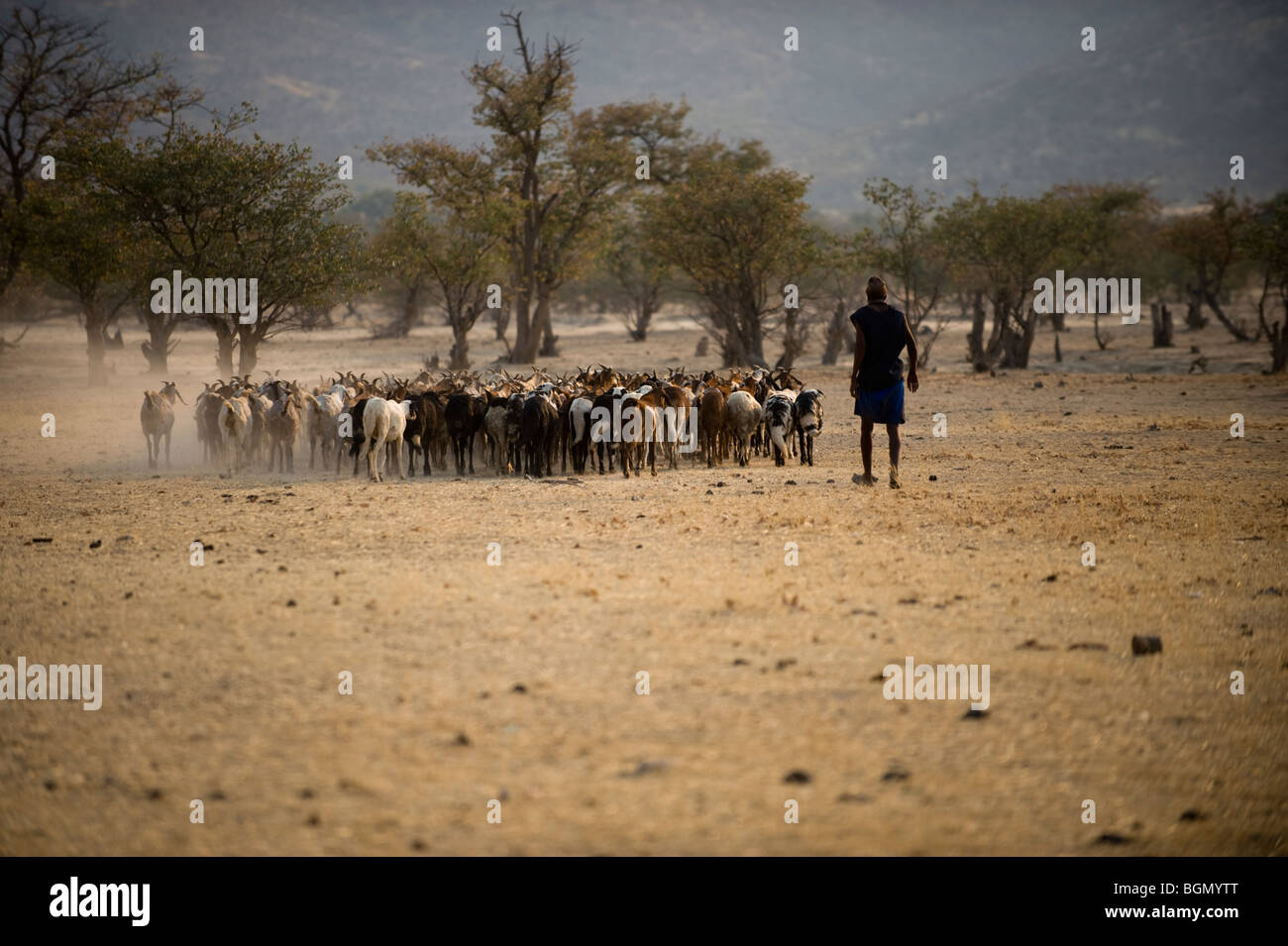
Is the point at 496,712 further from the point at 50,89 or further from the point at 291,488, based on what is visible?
the point at 50,89

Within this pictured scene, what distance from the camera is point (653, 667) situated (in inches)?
239

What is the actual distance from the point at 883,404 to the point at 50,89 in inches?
1401

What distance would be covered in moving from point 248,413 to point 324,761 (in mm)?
12553

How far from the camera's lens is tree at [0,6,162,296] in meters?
34.0

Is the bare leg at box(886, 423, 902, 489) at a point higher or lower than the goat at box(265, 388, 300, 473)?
lower

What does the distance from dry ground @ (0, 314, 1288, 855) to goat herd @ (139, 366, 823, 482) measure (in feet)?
7.95

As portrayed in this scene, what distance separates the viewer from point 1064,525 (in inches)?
392

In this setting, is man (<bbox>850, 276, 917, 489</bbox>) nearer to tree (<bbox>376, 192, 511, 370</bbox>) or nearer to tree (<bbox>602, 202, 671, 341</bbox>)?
tree (<bbox>376, 192, 511, 370</bbox>)

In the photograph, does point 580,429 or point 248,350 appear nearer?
point 580,429


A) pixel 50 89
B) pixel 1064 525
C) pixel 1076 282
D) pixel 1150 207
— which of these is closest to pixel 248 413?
pixel 1064 525

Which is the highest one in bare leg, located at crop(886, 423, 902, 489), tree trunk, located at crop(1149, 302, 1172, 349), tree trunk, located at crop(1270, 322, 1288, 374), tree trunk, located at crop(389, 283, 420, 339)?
tree trunk, located at crop(389, 283, 420, 339)

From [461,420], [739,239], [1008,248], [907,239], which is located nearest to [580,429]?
[461,420]

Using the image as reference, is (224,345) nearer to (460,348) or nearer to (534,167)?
(460,348)

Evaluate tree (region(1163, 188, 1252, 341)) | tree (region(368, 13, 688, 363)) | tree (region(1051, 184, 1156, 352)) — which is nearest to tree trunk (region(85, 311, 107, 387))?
tree (region(368, 13, 688, 363))
